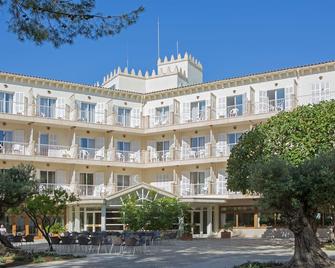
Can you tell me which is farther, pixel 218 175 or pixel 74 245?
pixel 218 175

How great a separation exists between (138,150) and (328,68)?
16.6 meters

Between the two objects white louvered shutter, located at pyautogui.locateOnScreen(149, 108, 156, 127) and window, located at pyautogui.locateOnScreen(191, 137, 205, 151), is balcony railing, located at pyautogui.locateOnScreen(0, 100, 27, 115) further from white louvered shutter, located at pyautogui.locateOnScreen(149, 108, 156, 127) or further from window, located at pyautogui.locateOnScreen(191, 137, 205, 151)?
window, located at pyautogui.locateOnScreen(191, 137, 205, 151)

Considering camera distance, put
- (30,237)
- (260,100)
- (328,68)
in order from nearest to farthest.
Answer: (30,237) → (328,68) → (260,100)

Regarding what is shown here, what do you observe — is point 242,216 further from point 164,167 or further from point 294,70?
point 294,70

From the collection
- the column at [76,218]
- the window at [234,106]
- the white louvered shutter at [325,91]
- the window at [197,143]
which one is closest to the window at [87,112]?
the column at [76,218]

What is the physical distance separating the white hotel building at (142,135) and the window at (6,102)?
70 mm

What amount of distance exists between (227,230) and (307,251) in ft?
87.5

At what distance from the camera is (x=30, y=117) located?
42.7m

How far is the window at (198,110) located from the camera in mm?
45838

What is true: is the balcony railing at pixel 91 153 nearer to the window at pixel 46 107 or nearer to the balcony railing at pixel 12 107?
the window at pixel 46 107

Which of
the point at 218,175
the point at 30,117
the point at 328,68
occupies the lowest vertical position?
the point at 218,175

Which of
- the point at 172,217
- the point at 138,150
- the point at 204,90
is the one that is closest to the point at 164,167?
the point at 138,150

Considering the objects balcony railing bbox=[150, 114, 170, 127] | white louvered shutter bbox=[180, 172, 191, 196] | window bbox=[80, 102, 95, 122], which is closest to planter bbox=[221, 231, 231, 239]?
white louvered shutter bbox=[180, 172, 191, 196]

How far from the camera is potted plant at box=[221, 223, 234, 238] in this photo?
138ft
